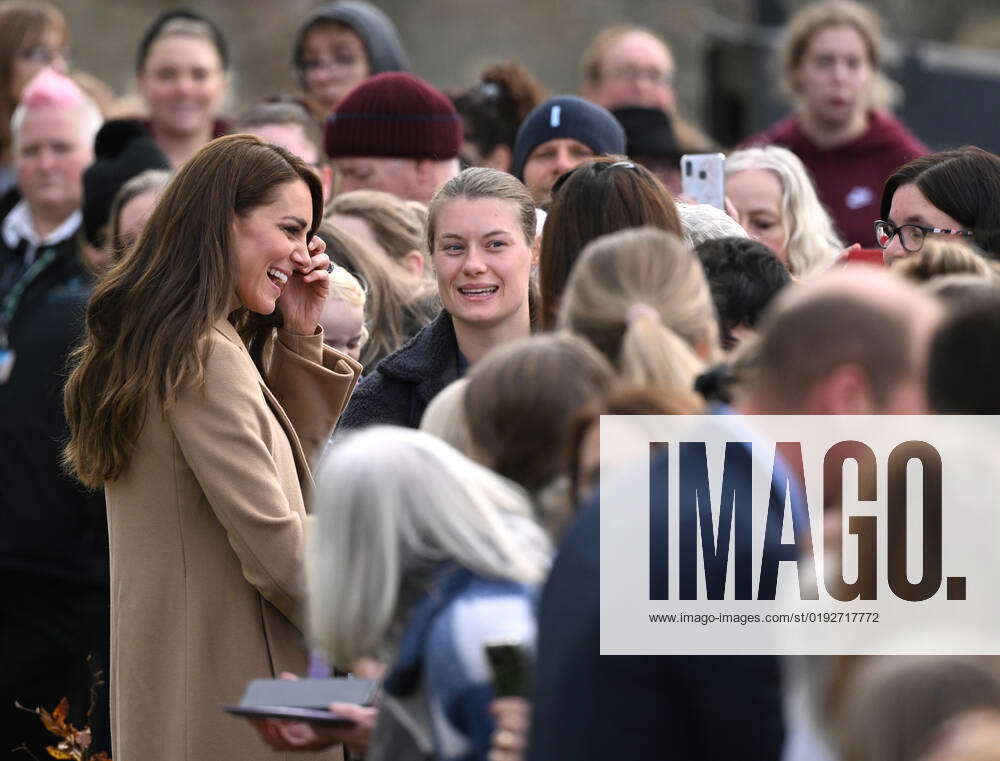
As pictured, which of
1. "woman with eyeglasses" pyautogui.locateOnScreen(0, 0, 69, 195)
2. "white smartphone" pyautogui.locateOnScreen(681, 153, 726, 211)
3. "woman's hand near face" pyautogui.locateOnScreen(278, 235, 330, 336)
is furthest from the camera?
"woman with eyeglasses" pyautogui.locateOnScreen(0, 0, 69, 195)

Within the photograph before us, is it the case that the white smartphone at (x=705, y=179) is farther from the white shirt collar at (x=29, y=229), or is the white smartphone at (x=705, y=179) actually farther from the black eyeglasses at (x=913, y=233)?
the white shirt collar at (x=29, y=229)

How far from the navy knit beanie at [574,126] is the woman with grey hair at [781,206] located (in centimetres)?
39

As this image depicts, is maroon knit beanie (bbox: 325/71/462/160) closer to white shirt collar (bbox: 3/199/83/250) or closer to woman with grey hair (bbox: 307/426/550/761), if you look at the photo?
white shirt collar (bbox: 3/199/83/250)

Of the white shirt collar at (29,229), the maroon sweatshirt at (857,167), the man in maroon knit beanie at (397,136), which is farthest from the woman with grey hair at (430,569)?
the maroon sweatshirt at (857,167)

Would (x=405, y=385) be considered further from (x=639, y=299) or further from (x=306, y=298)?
(x=639, y=299)

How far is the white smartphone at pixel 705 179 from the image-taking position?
5.37 metres

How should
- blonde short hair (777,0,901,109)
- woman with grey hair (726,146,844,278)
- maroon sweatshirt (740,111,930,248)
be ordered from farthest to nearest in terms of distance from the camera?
blonde short hair (777,0,901,109) → maroon sweatshirt (740,111,930,248) → woman with grey hair (726,146,844,278)

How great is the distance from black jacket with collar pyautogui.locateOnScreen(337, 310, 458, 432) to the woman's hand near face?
26 centimetres

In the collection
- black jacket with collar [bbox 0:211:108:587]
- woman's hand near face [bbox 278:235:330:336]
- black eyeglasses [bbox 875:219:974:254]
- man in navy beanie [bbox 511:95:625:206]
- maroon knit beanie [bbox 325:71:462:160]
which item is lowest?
black jacket with collar [bbox 0:211:108:587]

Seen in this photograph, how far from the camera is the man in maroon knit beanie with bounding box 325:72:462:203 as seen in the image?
6.29 metres

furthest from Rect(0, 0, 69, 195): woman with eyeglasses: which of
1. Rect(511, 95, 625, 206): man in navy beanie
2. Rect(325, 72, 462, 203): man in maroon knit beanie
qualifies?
Rect(511, 95, 625, 206): man in navy beanie

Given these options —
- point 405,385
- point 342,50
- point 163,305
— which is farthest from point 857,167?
point 163,305

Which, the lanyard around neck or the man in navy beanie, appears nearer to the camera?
the man in navy beanie

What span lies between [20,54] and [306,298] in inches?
160
